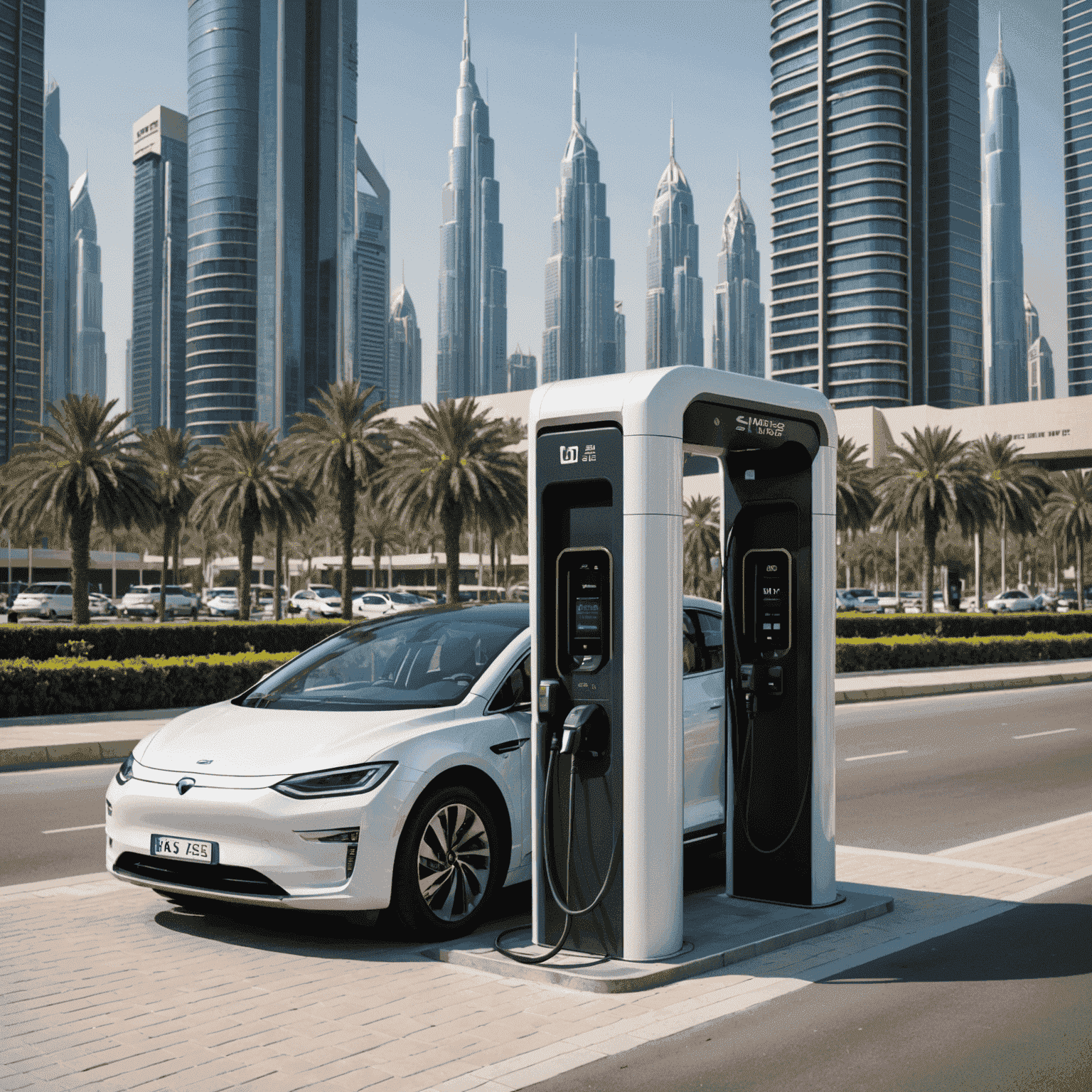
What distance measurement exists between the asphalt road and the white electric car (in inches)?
69.6

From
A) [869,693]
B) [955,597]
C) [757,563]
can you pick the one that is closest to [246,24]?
[955,597]

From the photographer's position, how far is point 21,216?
156 m

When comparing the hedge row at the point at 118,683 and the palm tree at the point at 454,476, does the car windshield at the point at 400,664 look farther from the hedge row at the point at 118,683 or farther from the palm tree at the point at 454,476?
the palm tree at the point at 454,476

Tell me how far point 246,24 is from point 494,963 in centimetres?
18678

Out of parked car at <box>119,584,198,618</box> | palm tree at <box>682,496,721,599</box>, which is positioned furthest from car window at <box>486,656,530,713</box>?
parked car at <box>119,584,198,618</box>

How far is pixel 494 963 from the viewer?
5.11m

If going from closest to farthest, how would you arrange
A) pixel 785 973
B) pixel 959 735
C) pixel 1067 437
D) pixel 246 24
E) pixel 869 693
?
1. pixel 785 973
2. pixel 959 735
3. pixel 869 693
4. pixel 1067 437
5. pixel 246 24

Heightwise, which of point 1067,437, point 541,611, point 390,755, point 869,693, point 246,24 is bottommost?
point 869,693

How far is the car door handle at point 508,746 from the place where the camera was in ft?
19.0

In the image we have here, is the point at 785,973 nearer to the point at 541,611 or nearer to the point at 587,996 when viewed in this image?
the point at 587,996

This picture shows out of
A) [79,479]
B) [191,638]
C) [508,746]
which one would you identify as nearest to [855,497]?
[79,479]

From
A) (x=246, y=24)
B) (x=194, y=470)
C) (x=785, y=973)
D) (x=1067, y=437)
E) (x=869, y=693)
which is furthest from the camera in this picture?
(x=246, y=24)

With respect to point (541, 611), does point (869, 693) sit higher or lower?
lower

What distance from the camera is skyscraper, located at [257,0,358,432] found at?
Result: 167 metres
